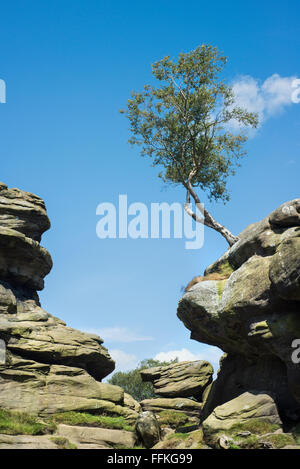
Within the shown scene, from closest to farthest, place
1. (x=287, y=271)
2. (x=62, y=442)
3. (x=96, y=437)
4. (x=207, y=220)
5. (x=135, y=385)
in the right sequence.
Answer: (x=287, y=271) → (x=62, y=442) → (x=96, y=437) → (x=207, y=220) → (x=135, y=385)

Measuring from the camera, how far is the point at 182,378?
42.4 m

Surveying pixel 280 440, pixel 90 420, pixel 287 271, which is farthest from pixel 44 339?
pixel 287 271

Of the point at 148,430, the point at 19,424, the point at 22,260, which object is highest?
the point at 22,260

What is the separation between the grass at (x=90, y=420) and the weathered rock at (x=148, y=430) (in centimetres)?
124

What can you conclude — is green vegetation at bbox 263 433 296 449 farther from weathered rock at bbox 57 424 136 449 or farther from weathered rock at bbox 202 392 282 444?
weathered rock at bbox 57 424 136 449

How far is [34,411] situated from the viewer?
2955 centimetres

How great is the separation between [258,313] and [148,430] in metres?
11.9

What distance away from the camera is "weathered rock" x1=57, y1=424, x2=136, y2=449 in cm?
2749

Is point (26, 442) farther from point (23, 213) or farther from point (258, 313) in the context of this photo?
point (23, 213)

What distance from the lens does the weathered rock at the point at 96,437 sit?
2749 centimetres

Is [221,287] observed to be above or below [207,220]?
below

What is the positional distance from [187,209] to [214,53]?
15843mm
